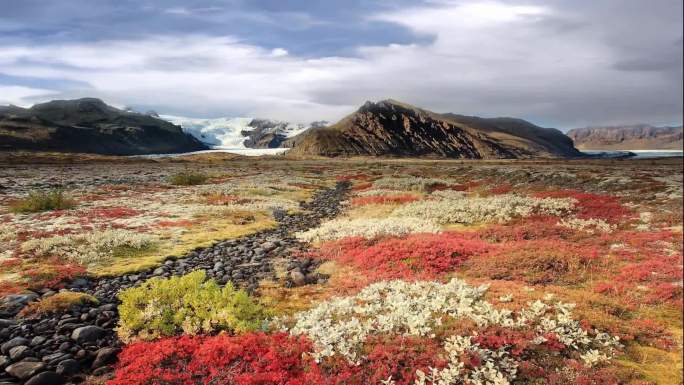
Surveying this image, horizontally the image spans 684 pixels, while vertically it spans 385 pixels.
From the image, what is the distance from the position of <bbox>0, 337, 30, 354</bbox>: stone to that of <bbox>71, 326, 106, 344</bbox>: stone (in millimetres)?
1068

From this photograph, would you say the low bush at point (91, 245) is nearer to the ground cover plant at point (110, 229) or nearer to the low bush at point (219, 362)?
the ground cover plant at point (110, 229)

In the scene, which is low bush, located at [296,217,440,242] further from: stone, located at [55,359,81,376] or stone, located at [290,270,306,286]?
stone, located at [55,359,81,376]

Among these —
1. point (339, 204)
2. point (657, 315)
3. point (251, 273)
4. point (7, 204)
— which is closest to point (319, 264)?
point (251, 273)

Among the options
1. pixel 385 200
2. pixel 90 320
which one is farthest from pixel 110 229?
pixel 385 200

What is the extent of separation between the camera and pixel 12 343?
10.4m

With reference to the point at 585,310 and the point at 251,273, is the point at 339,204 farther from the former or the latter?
the point at 585,310

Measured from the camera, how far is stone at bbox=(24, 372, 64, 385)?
879cm

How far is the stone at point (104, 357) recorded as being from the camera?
32.3 ft

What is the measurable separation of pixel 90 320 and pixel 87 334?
4.94 feet

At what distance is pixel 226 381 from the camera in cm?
888

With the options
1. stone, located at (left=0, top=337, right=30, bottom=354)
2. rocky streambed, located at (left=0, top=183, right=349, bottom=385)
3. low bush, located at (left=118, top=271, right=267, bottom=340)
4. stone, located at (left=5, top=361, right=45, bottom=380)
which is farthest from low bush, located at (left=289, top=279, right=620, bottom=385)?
stone, located at (left=0, top=337, right=30, bottom=354)

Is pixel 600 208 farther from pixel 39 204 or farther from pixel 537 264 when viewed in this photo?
pixel 39 204

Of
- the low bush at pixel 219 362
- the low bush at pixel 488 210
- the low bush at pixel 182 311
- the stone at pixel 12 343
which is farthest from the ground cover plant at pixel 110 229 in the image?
the low bush at pixel 488 210

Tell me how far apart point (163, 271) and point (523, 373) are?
51.2 feet
